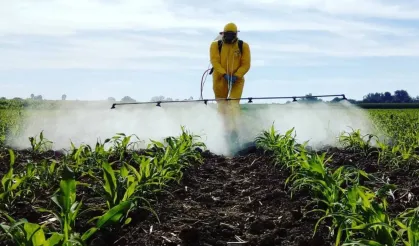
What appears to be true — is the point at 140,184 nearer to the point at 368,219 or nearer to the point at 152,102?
the point at 368,219

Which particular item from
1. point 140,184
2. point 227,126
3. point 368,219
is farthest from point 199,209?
point 227,126

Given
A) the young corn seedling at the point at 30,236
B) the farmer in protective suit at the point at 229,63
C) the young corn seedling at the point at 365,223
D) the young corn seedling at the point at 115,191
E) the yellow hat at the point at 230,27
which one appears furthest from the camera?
the yellow hat at the point at 230,27

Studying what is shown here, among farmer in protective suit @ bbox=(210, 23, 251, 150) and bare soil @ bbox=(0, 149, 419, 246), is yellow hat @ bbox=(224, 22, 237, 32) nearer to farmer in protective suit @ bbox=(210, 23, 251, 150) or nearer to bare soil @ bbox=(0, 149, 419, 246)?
farmer in protective suit @ bbox=(210, 23, 251, 150)

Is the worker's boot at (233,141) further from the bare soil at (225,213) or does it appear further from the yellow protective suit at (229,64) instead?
the bare soil at (225,213)

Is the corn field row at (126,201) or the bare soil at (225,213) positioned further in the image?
the bare soil at (225,213)

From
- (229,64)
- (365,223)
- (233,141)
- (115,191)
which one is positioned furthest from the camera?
(229,64)

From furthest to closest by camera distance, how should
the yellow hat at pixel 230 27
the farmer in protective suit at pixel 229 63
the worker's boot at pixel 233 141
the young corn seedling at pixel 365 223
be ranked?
the yellow hat at pixel 230 27, the farmer in protective suit at pixel 229 63, the worker's boot at pixel 233 141, the young corn seedling at pixel 365 223

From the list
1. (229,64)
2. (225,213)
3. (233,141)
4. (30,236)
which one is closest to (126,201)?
(30,236)

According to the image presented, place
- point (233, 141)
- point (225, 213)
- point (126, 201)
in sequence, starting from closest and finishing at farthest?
1. point (126, 201)
2. point (225, 213)
3. point (233, 141)

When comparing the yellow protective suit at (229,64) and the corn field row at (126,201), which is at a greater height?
the yellow protective suit at (229,64)

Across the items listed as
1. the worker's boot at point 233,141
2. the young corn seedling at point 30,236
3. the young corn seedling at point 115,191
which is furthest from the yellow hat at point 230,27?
the young corn seedling at point 30,236

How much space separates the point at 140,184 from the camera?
481cm

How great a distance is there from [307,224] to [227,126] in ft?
24.4

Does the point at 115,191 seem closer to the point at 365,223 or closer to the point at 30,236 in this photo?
the point at 30,236
